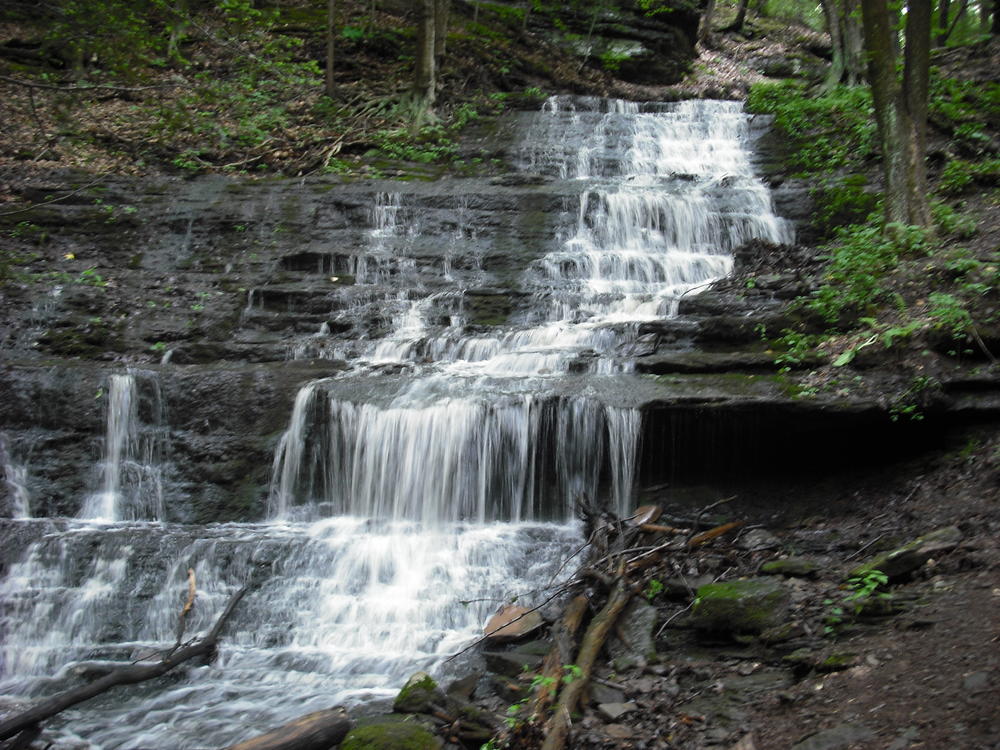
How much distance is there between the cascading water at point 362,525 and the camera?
5.76 metres

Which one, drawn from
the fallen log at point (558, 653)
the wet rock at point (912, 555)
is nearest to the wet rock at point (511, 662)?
the fallen log at point (558, 653)

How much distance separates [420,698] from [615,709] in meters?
1.27

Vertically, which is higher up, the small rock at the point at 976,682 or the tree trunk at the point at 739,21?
the tree trunk at the point at 739,21

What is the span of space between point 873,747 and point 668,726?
1.20m

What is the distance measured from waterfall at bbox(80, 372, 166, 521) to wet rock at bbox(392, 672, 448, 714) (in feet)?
15.2

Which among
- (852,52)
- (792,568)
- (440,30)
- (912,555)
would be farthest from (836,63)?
(912,555)

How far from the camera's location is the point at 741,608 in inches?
191

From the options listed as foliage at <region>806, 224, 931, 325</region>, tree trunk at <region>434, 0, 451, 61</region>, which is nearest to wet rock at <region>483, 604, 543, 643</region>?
foliage at <region>806, 224, 931, 325</region>

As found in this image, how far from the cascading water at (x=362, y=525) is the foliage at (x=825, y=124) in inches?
181

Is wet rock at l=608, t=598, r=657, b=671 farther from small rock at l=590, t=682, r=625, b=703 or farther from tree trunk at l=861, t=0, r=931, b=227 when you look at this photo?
tree trunk at l=861, t=0, r=931, b=227

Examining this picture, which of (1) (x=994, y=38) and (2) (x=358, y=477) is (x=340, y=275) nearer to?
(2) (x=358, y=477)

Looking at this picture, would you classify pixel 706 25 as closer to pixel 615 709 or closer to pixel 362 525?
pixel 362 525

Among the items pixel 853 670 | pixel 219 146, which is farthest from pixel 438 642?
pixel 219 146

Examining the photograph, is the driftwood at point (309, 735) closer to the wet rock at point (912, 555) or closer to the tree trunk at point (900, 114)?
the wet rock at point (912, 555)
